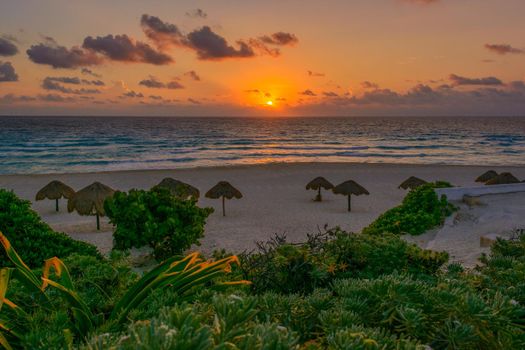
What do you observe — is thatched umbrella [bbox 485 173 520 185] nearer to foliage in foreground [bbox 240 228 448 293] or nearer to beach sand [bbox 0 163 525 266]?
beach sand [bbox 0 163 525 266]

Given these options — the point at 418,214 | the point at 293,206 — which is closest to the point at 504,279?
the point at 418,214

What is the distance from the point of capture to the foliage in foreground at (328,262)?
10.3 feet

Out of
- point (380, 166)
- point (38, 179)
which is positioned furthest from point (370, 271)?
point (380, 166)

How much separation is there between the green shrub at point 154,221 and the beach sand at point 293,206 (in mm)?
2377

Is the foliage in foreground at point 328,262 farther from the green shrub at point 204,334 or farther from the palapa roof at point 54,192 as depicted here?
the palapa roof at point 54,192

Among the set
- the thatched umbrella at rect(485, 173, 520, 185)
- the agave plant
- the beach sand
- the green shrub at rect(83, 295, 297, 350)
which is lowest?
the beach sand

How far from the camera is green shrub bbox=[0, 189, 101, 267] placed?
5969mm

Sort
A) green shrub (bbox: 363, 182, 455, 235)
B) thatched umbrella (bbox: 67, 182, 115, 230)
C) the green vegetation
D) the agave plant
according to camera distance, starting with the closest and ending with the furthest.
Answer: the green vegetation → the agave plant → green shrub (bbox: 363, 182, 455, 235) → thatched umbrella (bbox: 67, 182, 115, 230)

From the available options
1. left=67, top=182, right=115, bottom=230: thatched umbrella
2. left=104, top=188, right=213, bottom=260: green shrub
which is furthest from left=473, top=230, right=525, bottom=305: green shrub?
left=67, top=182, right=115, bottom=230: thatched umbrella

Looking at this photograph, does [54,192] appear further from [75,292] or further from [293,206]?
[75,292]

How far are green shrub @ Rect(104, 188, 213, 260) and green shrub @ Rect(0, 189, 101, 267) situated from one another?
413cm

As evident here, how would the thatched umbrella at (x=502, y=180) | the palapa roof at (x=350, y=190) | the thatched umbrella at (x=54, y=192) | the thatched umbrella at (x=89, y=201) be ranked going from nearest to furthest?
the thatched umbrella at (x=89, y=201) → the thatched umbrella at (x=54, y=192) → the thatched umbrella at (x=502, y=180) → the palapa roof at (x=350, y=190)

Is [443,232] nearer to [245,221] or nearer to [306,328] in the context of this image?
[245,221]

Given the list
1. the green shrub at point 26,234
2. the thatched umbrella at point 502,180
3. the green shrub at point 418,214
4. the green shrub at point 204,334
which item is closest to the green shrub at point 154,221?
the green shrub at point 26,234
